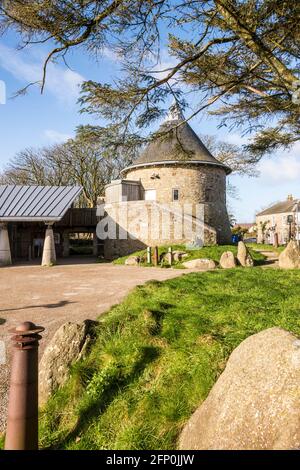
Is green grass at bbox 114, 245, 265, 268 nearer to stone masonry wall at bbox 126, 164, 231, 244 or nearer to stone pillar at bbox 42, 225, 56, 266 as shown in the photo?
stone pillar at bbox 42, 225, 56, 266

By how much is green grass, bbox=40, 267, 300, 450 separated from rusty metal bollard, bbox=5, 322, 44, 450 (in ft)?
1.75

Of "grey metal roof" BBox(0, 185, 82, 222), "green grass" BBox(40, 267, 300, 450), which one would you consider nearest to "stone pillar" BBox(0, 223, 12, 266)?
"grey metal roof" BBox(0, 185, 82, 222)

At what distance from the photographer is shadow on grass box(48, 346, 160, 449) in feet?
10.5

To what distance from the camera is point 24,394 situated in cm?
277

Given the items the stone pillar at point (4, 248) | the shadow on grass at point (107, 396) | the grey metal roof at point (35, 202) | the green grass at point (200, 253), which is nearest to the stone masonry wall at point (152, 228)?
the green grass at point (200, 253)

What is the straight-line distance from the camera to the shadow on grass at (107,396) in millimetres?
3203

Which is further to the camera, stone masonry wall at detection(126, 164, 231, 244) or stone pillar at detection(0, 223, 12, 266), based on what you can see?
stone masonry wall at detection(126, 164, 231, 244)

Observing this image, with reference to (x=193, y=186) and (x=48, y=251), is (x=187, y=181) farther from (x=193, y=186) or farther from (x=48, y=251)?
(x=48, y=251)

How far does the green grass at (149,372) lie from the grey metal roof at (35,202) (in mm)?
12320

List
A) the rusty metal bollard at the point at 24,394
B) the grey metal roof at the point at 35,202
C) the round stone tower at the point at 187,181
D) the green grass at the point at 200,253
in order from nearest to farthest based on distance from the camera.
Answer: the rusty metal bollard at the point at 24,394
the green grass at the point at 200,253
the grey metal roof at the point at 35,202
the round stone tower at the point at 187,181

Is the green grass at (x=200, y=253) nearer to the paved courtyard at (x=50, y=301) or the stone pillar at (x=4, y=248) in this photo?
the stone pillar at (x=4, y=248)

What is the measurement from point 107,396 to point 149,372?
56 cm

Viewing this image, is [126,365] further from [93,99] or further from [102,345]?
[93,99]
